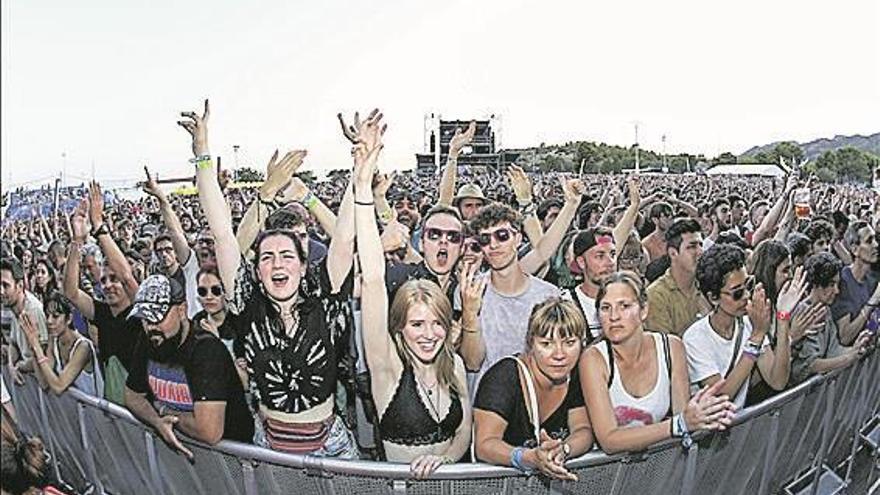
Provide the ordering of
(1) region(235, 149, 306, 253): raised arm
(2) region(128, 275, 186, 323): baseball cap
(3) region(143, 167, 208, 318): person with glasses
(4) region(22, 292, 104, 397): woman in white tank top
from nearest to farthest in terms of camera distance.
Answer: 1. (2) region(128, 275, 186, 323): baseball cap
2. (4) region(22, 292, 104, 397): woman in white tank top
3. (3) region(143, 167, 208, 318): person with glasses
4. (1) region(235, 149, 306, 253): raised arm

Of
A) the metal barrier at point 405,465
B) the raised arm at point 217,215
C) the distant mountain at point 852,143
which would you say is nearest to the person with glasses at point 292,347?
the metal barrier at point 405,465

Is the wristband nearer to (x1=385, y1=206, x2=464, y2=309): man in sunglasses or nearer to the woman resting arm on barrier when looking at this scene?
the woman resting arm on barrier

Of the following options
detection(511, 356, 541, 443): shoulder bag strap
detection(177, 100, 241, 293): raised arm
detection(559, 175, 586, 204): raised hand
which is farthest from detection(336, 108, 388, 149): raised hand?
detection(559, 175, 586, 204): raised hand

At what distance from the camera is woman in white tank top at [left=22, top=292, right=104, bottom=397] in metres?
3.51

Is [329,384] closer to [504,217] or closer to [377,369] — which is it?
[377,369]

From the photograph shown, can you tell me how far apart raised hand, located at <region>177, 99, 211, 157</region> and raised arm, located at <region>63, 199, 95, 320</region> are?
0.69 metres

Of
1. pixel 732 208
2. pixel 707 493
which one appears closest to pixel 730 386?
pixel 707 493

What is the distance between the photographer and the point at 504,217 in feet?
13.3

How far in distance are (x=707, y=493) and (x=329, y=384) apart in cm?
146

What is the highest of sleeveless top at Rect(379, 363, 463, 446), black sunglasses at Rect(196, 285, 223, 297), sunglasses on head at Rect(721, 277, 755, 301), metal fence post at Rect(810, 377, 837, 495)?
black sunglasses at Rect(196, 285, 223, 297)

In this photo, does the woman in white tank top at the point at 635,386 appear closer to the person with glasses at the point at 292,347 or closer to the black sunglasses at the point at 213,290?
the person with glasses at the point at 292,347

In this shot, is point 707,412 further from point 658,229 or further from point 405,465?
point 658,229

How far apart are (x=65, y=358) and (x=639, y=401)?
223 centimetres

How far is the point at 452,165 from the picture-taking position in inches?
258
